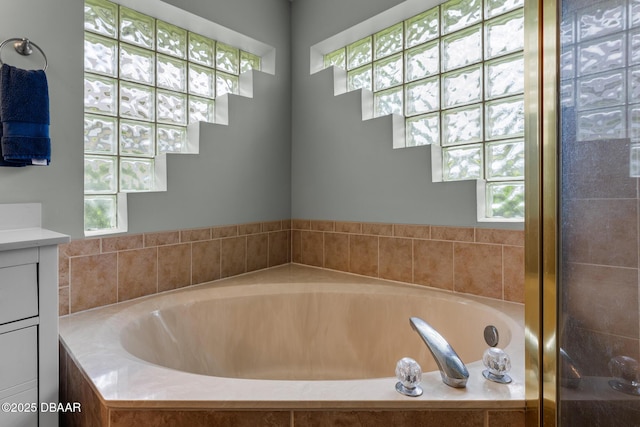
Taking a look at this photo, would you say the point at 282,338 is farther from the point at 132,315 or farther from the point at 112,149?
the point at 112,149

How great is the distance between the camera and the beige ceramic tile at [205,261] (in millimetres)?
2020

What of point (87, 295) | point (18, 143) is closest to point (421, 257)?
point (87, 295)

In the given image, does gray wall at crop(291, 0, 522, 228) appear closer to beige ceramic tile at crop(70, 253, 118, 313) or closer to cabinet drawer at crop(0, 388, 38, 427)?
beige ceramic tile at crop(70, 253, 118, 313)

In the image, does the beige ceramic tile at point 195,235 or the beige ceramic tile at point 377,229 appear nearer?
the beige ceramic tile at point 195,235

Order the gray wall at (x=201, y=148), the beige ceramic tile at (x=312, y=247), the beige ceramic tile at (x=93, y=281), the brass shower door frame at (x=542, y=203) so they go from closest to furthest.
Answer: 1. the brass shower door frame at (x=542, y=203)
2. the gray wall at (x=201, y=148)
3. the beige ceramic tile at (x=93, y=281)
4. the beige ceramic tile at (x=312, y=247)

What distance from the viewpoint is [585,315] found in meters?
0.77

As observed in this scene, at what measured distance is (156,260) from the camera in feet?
6.07

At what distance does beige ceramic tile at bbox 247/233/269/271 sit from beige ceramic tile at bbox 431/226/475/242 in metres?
1.13

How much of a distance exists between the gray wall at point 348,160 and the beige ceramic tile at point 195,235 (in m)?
0.72

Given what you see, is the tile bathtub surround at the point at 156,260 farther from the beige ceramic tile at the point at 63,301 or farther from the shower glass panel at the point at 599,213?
the shower glass panel at the point at 599,213

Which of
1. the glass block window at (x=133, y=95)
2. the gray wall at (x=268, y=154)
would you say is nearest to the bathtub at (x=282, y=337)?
the gray wall at (x=268, y=154)

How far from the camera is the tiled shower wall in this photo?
5.33 ft

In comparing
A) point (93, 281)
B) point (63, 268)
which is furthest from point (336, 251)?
point (63, 268)

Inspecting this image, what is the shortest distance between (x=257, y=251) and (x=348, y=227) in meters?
0.64
